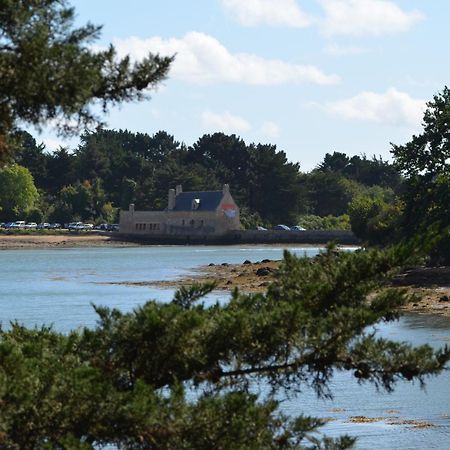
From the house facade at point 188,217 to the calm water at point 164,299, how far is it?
2458cm

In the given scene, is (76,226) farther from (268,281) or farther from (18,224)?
(268,281)

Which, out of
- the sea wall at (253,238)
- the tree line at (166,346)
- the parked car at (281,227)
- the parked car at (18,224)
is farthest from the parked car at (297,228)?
the tree line at (166,346)

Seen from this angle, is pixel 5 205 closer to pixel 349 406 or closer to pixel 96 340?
pixel 349 406

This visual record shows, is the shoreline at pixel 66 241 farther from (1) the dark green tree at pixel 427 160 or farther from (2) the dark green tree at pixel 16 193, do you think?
(1) the dark green tree at pixel 427 160

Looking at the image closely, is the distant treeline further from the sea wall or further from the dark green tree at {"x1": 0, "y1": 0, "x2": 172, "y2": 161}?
the dark green tree at {"x1": 0, "y1": 0, "x2": 172, "y2": 161}

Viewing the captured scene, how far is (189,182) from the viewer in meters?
139

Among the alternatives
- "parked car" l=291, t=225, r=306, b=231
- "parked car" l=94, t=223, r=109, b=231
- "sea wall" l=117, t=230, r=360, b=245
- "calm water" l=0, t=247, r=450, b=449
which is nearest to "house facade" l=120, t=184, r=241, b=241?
"sea wall" l=117, t=230, r=360, b=245

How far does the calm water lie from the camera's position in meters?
20.6

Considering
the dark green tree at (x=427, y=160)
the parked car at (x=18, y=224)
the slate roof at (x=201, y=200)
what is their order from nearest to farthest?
1. the dark green tree at (x=427, y=160)
2. the slate roof at (x=201, y=200)
3. the parked car at (x=18, y=224)

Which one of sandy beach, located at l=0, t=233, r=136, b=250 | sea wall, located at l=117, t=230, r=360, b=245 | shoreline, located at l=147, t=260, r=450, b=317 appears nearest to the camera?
shoreline, located at l=147, t=260, r=450, b=317

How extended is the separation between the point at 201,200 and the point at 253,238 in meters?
8.14

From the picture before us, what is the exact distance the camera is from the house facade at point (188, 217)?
12912 cm

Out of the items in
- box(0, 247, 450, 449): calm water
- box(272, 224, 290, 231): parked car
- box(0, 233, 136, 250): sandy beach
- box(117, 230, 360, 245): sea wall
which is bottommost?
box(0, 247, 450, 449): calm water

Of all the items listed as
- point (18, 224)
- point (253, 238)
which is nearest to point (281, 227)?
point (253, 238)
